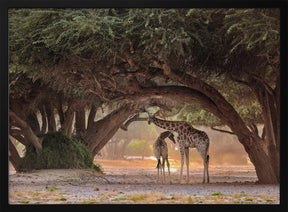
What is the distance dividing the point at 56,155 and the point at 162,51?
5.59m

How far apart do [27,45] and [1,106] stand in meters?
3.23

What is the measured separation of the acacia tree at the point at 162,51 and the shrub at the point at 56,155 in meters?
2.45

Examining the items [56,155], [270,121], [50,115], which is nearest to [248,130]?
[270,121]

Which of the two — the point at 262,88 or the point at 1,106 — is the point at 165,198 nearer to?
the point at 1,106

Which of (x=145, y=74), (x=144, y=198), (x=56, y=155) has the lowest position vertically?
(x=144, y=198)

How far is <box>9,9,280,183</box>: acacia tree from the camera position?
745 centimetres

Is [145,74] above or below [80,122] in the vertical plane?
above

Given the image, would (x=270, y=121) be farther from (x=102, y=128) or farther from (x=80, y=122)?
(x=80, y=122)

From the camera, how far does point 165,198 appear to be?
7078mm

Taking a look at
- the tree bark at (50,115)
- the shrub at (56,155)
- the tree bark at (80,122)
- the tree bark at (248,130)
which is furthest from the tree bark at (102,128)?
the tree bark at (248,130)

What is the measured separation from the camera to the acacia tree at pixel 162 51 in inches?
293

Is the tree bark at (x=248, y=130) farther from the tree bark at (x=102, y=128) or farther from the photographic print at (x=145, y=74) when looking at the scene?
the tree bark at (x=102, y=128)

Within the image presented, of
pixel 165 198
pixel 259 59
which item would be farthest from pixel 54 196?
pixel 259 59

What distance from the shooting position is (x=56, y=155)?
12031 millimetres
